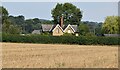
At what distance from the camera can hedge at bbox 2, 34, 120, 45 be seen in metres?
61.4

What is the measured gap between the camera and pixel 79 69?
14164 mm

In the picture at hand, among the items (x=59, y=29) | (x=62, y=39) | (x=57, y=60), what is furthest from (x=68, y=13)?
(x=57, y=60)

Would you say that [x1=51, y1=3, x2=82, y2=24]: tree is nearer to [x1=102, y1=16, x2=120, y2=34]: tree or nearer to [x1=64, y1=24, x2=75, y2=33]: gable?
[x1=102, y1=16, x2=120, y2=34]: tree

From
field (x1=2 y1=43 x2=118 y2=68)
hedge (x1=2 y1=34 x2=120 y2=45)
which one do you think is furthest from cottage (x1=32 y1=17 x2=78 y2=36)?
field (x1=2 y1=43 x2=118 y2=68)

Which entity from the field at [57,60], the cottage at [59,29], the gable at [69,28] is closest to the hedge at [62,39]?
the cottage at [59,29]

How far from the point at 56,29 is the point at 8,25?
48.9ft

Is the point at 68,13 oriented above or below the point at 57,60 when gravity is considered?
above

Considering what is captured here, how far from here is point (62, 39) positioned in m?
61.8

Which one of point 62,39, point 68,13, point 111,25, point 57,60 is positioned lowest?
point 62,39

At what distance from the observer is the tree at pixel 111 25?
112781 millimetres

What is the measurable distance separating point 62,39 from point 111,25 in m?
58.1

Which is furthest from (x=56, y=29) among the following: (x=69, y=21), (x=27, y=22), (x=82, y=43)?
(x=27, y=22)

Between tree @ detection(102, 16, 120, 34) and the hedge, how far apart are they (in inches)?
1933

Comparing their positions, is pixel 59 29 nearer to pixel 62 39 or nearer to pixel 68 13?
pixel 68 13
